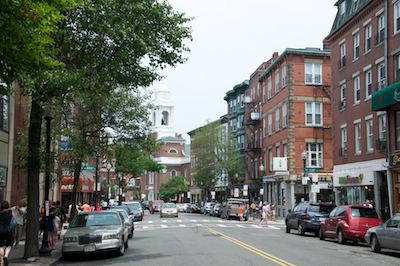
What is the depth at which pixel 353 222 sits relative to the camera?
19.2 meters

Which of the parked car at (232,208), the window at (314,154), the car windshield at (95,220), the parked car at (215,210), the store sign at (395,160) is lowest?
the parked car at (215,210)

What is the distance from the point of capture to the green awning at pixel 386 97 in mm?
23234

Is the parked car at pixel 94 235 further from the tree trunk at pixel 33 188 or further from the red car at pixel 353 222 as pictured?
the red car at pixel 353 222

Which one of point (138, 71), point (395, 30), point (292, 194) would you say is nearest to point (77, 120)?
point (138, 71)

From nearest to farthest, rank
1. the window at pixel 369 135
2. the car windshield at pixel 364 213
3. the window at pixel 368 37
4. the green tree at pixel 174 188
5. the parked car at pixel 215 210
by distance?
1. the car windshield at pixel 364 213
2. the window at pixel 369 135
3. the window at pixel 368 37
4. the parked car at pixel 215 210
5. the green tree at pixel 174 188

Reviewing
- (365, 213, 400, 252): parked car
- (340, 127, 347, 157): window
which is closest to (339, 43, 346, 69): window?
(340, 127, 347, 157): window

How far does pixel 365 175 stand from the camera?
28.8m

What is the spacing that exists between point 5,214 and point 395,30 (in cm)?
2250

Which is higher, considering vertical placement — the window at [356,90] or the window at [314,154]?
the window at [356,90]

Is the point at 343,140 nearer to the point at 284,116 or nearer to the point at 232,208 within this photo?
the point at 284,116

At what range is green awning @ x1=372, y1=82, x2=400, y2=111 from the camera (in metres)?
23.2

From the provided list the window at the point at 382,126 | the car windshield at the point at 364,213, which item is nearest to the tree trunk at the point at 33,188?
the car windshield at the point at 364,213

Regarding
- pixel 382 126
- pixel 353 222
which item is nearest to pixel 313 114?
pixel 382 126

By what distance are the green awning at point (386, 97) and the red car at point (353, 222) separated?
673 centimetres
